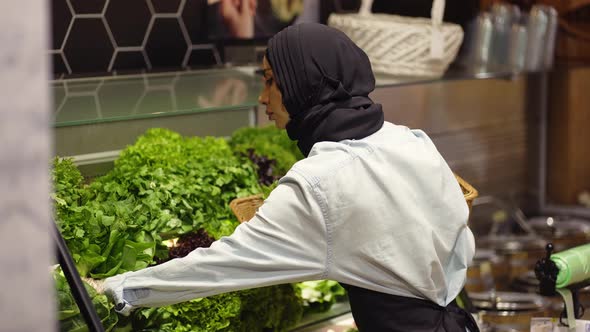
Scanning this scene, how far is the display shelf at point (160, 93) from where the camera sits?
94.0 inches

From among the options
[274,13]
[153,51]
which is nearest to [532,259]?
[274,13]

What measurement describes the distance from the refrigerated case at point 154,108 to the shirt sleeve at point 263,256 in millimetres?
628

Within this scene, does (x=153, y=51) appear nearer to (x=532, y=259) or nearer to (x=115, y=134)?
(x=115, y=134)

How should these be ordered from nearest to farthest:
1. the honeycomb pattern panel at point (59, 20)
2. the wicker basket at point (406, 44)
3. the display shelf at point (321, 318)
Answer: the display shelf at point (321, 318)
the honeycomb pattern panel at point (59, 20)
the wicker basket at point (406, 44)

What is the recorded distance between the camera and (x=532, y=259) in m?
4.02

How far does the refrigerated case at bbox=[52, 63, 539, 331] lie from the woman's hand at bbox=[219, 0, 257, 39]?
0.54 ft

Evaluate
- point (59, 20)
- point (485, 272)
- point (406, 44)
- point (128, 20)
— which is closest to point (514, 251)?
point (485, 272)

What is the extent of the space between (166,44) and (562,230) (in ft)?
7.36

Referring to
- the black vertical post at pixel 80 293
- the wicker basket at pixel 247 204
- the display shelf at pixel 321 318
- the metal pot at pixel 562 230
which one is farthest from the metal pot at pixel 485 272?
the black vertical post at pixel 80 293

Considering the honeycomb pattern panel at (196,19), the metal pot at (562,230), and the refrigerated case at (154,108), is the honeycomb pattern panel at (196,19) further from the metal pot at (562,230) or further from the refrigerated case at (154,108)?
the metal pot at (562,230)

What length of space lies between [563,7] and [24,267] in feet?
13.3

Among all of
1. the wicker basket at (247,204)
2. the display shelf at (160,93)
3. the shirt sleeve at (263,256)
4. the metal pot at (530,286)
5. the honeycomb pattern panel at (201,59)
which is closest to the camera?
the shirt sleeve at (263,256)

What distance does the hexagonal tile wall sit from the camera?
3104 mm

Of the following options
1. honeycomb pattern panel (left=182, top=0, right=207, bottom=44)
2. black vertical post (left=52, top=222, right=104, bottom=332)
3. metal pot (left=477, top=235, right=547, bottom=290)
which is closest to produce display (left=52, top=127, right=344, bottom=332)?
black vertical post (left=52, top=222, right=104, bottom=332)
